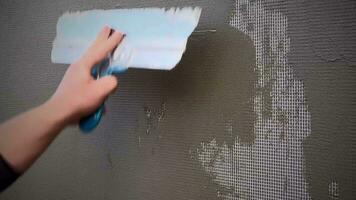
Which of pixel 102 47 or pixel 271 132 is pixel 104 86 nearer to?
pixel 102 47

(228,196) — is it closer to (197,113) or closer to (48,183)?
(197,113)

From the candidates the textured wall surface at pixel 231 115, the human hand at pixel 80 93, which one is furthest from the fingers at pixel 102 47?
the textured wall surface at pixel 231 115

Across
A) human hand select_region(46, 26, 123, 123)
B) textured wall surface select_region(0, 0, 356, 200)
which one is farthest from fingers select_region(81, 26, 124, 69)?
textured wall surface select_region(0, 0, 356, 200)

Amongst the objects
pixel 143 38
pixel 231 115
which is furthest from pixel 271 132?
pixel 143 38

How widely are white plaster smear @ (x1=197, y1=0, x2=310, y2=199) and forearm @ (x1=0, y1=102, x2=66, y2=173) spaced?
25cm

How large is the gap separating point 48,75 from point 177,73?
285mm

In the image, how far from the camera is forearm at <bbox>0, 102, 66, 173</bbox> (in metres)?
0.37

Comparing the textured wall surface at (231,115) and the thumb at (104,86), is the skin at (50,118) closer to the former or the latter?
the thumb at (104,86)

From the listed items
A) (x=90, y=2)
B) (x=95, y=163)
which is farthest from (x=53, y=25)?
(x=95, y=163)

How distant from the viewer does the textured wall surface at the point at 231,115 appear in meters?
0.43

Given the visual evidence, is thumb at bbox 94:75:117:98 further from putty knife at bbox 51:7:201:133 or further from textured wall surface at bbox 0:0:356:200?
textured wall surface at bbox 0:0:356:200

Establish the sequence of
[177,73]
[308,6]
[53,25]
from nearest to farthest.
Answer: [308,6] < [177,73] < [53,25]

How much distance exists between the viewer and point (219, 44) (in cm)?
51

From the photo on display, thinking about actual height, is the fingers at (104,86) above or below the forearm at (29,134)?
above
